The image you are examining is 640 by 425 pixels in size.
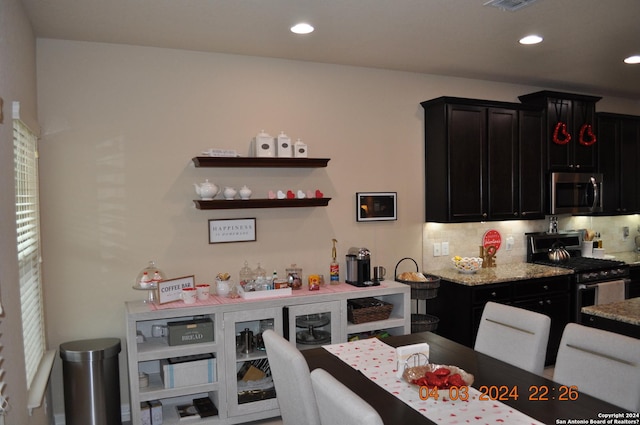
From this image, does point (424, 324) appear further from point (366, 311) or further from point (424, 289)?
point (366, 311)

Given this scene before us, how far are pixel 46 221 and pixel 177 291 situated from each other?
0.98m

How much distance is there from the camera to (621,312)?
2.80 metres

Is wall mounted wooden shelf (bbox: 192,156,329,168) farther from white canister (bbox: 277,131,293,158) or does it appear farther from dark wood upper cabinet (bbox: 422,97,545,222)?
dark wood upper cabinet (bbox: 422,97,545,222)

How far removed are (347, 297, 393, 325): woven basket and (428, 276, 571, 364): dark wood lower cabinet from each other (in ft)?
2.20

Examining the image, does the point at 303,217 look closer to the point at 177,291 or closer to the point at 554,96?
the point at 177,291

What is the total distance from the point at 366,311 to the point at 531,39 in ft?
7.59

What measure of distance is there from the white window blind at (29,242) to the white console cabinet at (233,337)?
1.74 feet

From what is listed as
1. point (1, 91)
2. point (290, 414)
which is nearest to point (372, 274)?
point (290, 414)

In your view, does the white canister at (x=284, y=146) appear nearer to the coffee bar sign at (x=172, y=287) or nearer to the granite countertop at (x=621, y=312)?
the coffee bar sign at (x=172, y=287)

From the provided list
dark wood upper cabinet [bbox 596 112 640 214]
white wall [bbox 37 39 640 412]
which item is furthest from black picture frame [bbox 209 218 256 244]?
dark wood upper cabinet [bbox 596 112 640 214]

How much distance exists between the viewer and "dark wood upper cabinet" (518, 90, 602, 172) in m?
4.95

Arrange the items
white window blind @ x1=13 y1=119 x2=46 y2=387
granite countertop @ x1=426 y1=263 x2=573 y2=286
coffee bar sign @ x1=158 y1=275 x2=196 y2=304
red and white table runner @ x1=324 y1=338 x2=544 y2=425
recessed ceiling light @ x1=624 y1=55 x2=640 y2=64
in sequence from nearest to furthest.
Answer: red and white table runner @ x1=324 y1=338 x2=544 y2=425
white window blind @ x1=13 y1=119 x2=46 y2=387
coffee bar sign @ x1=158 y1=275 x2=196 y2=304
recessed ceiling light @ x1=624 y1=55 x2=640 y2=64
granite countertop @ x1=426 y1=263 x2=573 y2=286

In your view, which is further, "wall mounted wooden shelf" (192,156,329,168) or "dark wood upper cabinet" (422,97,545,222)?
"dark wood upper cabinet" (422,97,545,222)

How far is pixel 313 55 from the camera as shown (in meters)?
3.93
